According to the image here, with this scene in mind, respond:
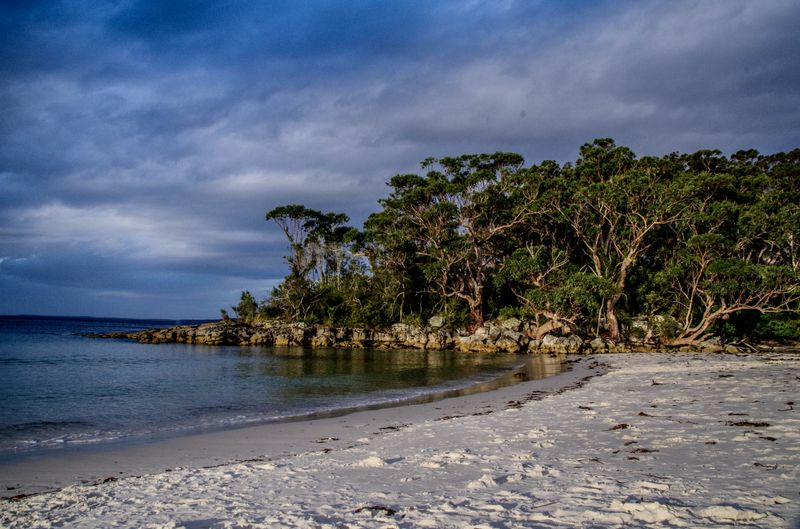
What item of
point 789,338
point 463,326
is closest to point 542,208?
point 463,326

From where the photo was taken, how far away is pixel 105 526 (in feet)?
15.2

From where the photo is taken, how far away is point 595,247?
3653 cm

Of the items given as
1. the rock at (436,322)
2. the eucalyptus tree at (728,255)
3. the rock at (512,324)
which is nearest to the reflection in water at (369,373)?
the rock at (512,324)

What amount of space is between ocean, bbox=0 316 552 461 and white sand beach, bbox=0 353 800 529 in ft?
7.41

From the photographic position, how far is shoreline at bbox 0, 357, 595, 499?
723cm

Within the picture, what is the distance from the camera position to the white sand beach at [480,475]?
168 inches

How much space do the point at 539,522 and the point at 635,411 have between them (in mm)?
6720

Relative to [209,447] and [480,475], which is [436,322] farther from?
[480,475]

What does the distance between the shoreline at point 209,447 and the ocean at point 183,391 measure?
1.86 ft

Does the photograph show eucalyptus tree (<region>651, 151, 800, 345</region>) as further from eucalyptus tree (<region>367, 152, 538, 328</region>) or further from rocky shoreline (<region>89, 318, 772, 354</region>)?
eucalyptus tree (<region>367, 152, 538, 328</region>)

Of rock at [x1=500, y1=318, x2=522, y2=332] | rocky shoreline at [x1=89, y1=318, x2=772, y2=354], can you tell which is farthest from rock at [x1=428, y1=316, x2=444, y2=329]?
rock at [x1=500, y1=318, x2=522, y2=332]

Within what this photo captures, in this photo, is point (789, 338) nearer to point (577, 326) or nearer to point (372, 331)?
point (577, 326)

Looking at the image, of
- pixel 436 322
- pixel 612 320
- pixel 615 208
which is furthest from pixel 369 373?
pixel 615 208

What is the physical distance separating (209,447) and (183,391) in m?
9.33
